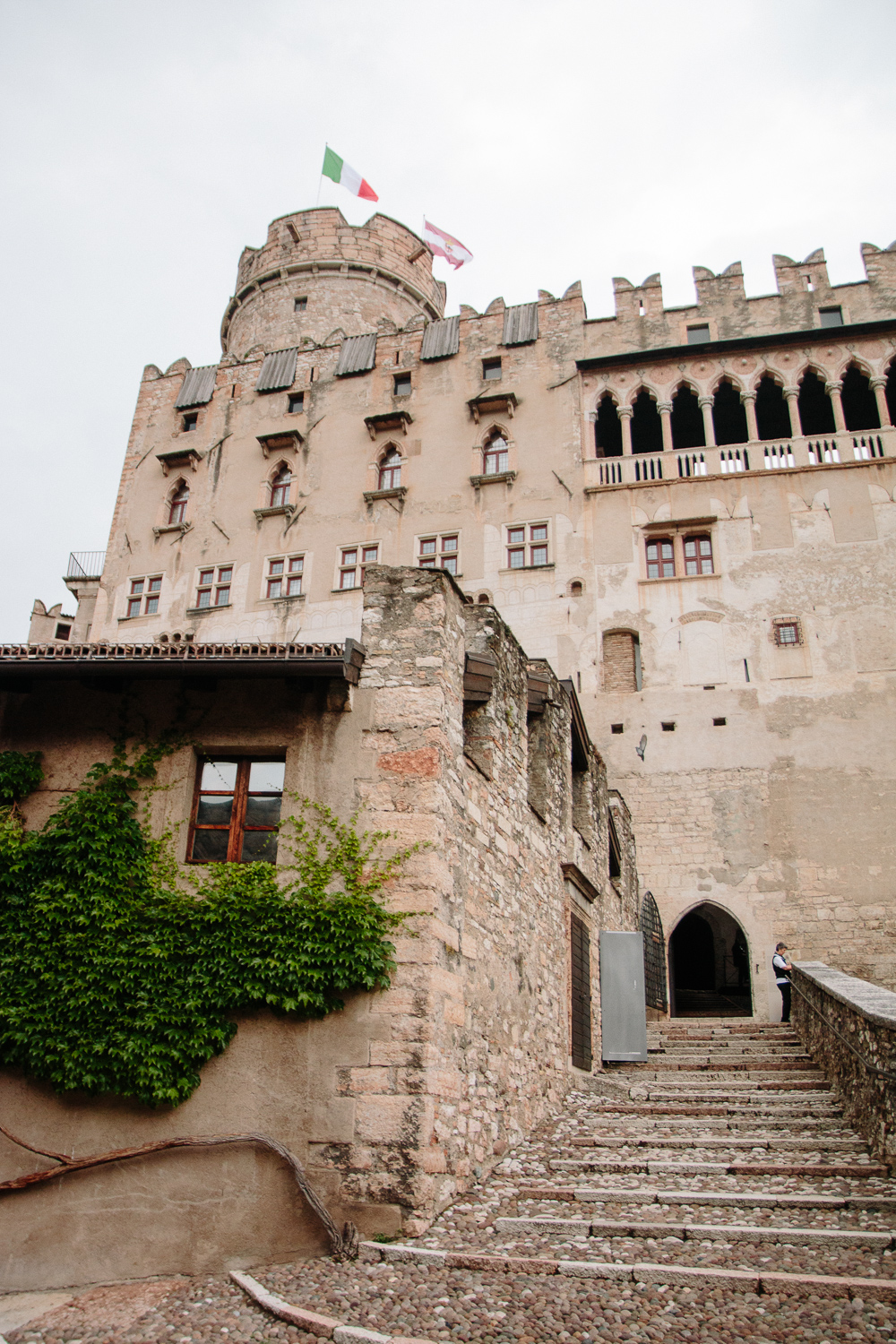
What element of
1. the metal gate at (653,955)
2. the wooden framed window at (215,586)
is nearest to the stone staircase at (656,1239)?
the metal gate at (653,955)

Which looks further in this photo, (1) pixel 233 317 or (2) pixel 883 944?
(1) pixel 233 317

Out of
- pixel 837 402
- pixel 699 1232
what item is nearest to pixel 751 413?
pixel 837 402

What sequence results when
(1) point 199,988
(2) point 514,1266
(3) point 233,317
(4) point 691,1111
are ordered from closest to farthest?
(2) point 514,1266, (1) point 199,988, (4) point 691,1111, (3) point 233,317

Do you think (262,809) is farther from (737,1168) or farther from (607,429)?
(607,429)

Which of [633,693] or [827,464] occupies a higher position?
[827,464]

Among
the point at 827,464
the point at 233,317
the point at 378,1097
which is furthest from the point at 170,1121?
the point at 233,317

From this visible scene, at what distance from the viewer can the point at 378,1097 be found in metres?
6.43

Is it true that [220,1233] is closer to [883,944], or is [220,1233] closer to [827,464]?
[883,944]

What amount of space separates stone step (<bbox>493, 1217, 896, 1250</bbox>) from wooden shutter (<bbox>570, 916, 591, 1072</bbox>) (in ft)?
15.6

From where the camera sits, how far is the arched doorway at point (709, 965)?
67.9ft

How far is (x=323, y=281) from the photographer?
31.1 meters

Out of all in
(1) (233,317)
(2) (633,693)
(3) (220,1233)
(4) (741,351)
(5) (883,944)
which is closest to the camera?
(3) (220,1233)

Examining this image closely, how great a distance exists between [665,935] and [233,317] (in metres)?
24.9

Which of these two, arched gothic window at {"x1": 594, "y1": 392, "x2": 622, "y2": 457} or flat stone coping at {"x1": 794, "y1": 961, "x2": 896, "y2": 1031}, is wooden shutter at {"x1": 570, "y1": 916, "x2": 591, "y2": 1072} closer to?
flat stone coping at {"x1": 794, "y1": 961, "x2": 896, "y2": 1031}
